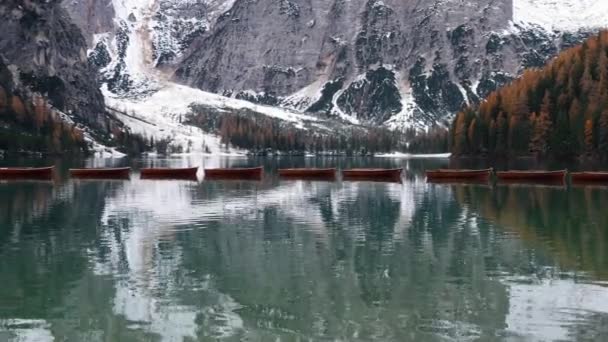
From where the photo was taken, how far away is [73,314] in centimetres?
2967

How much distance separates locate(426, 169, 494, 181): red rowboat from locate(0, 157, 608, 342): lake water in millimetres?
42102

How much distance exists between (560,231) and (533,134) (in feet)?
421

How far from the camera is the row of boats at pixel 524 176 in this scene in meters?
103

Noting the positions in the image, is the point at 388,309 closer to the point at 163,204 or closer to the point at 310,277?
the point at 310,277

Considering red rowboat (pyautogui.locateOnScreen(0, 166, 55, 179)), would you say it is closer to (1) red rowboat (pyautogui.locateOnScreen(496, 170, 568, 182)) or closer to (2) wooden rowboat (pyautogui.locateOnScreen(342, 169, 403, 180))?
(2) wooden rowboat (pyautogui.locateOnScreen(342, 169, 403, 180))

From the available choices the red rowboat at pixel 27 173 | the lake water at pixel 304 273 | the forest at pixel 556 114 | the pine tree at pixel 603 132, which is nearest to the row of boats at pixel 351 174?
the red rowboat at pixel 27 173

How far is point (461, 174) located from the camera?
115 meters

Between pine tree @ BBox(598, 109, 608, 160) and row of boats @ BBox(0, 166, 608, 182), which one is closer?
row of boats @ BBox(0, 166, 608, 182)

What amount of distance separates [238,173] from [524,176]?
52518 mm

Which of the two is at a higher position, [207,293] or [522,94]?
[522,94]

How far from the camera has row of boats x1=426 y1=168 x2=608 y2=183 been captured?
10269 centimetres

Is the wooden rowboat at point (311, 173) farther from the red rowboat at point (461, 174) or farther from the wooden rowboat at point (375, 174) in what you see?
the red rowboat at point (461, 174)

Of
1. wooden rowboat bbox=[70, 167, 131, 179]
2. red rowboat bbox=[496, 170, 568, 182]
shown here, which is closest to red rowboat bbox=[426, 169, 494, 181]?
red rowboat bbox=[496, 170, 568, 182]

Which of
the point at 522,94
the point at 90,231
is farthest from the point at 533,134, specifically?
the point at 90,231
